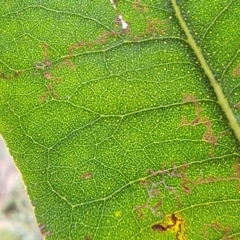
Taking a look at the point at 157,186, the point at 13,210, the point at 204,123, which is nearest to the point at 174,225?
the point at 157,186

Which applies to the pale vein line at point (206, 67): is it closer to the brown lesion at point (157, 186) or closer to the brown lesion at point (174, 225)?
the brown lesion at point (157, 186)

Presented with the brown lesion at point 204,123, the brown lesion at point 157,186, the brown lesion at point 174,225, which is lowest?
the brown lesion at point 174,225

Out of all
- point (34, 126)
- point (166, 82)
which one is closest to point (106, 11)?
point (166, 82)

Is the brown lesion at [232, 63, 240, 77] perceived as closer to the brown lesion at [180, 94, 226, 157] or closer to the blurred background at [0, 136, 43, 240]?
the brown lesion at [180, 94, 226, 157]

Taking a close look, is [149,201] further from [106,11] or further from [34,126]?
[106,11]

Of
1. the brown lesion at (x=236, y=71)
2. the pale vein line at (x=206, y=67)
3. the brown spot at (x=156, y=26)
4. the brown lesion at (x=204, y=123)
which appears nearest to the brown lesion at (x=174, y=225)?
the brown lesion at (x=204, y=123)

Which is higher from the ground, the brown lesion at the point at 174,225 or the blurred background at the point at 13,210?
the blurred background at the point at 13,210

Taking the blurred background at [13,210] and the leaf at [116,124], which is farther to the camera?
the blurred background at [13,210]
